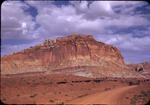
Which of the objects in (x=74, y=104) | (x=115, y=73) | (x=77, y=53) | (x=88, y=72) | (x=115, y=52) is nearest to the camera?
(x=74, y=104)

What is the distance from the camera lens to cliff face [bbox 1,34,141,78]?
1858 inches

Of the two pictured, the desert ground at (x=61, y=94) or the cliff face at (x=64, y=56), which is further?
the cliff face at (x=64, y=56)

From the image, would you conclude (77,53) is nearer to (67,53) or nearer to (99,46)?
(67,53)

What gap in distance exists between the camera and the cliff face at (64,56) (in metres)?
47.2

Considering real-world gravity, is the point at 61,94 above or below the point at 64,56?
below

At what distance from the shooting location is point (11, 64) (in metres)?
54.9

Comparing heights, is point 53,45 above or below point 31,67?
above

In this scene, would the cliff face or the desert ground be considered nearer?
the desert ground

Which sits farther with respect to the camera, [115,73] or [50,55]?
[50,55]

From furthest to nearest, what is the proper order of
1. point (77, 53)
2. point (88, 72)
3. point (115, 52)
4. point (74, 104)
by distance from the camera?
1. point (115, 52)
2. point (77, 53)
3. point (88, 72)
4. point (74, 104)

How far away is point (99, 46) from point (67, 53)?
32.7ft

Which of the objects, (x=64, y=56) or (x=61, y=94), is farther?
(x=64, y=56)

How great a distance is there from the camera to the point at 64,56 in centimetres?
5038

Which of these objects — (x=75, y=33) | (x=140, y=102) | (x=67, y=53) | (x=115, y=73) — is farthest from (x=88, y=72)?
(x=140, y=102)
